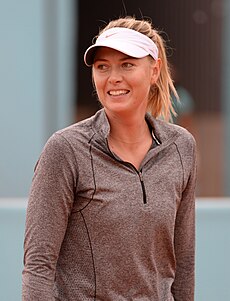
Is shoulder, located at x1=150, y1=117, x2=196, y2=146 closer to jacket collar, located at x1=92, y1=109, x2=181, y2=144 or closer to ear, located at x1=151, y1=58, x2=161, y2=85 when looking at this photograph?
jacket collar, located at x1=92, y1=109, x2=181, y2=144

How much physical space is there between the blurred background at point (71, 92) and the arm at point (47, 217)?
1.30m

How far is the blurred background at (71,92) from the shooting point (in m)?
4.04

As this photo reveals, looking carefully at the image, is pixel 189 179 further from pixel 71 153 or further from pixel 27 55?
pixel 27 55

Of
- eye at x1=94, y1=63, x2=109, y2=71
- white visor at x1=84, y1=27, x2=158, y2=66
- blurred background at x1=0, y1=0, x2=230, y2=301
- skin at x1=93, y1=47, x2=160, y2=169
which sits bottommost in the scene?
blurred background at x1=0, y1=0, x2=230, y2=301

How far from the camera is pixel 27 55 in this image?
6.26 metres

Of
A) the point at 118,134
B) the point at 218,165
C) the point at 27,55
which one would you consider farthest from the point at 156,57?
the point at 218,165

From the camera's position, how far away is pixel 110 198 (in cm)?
242

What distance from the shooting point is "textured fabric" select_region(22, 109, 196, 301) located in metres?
2.39

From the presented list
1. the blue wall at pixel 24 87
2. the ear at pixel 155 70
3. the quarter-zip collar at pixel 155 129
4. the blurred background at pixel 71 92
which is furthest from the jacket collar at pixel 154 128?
the blue wall at pixel 24 87

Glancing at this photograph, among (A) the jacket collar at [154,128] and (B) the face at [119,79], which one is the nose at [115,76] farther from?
(A) the jacket collar at [154,128]

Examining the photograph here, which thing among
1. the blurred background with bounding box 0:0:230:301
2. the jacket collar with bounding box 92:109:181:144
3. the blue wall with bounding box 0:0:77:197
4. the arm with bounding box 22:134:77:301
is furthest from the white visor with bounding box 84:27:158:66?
the blue wall with bounding box 0:0:77:197

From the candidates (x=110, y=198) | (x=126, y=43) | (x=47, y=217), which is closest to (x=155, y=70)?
(x=126, y=43)

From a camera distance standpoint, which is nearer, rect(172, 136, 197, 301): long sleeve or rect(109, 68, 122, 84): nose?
rect(109, 68, 122, 84): nose

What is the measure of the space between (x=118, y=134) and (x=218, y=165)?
26.5 ft
